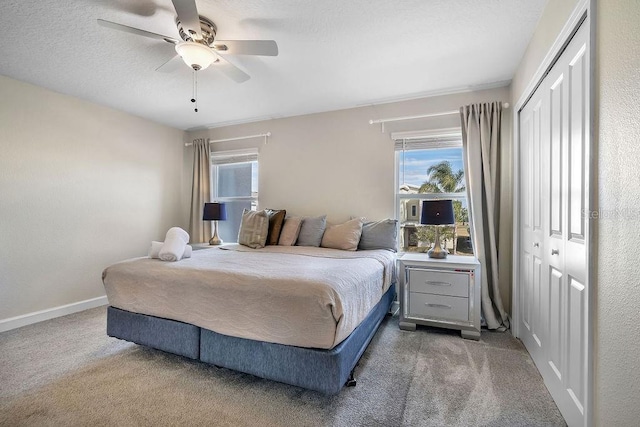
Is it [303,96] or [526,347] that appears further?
[303,96]

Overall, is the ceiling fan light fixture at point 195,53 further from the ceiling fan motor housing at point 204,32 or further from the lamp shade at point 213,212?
the lamp shade at point 213,212

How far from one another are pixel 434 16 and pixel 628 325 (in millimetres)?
2009

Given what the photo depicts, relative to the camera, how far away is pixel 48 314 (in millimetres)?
3047

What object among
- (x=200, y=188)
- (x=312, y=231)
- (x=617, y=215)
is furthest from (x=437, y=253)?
(x=200, y=188)

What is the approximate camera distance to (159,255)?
230cm

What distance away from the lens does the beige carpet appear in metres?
1.53

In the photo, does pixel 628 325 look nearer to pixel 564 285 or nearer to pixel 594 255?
pixel 594 255

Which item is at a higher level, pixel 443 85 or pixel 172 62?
pixel 443 85

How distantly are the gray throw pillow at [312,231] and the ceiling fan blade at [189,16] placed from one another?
6.97ft

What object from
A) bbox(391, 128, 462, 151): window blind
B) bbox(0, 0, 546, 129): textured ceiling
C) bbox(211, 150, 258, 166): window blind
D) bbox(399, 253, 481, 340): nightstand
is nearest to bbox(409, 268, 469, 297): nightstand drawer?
bbox(399, 253, 481, 340): nightstand

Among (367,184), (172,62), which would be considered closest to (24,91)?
(172,62)

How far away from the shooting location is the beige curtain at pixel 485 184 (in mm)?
2799

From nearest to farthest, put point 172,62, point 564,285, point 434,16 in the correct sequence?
point 564,285 < point 434,16 < point 172,62

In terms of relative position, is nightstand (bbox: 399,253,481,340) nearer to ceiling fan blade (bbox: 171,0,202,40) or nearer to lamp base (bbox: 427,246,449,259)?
lamp base (bbox: 427,246,449,259)
